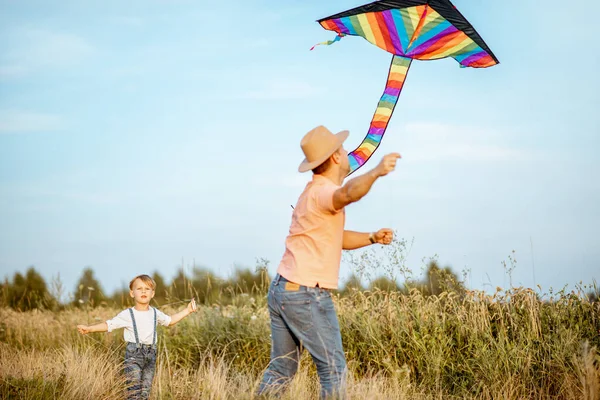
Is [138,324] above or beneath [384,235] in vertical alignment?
beneath

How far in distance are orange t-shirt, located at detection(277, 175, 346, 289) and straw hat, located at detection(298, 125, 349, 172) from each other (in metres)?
0.16

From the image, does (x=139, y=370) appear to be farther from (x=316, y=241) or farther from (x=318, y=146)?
(x=318, y=146)

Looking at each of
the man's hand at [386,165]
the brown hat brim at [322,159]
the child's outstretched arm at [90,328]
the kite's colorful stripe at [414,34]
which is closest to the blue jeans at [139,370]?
the child's outstretched arm at [90,328]

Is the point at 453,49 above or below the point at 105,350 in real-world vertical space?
above

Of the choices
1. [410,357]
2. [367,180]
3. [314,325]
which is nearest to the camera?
[367,180]

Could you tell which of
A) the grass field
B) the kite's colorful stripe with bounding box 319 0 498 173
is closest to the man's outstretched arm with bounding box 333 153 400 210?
the grass field

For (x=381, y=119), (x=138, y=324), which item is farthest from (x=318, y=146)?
(x=138, y=324)

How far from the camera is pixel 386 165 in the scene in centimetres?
428

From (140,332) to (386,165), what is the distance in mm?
3120

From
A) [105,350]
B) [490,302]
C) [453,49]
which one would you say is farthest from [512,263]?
[105,350]

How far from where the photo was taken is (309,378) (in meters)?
6.83

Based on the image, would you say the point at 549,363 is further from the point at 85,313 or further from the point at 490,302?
the point at 85,313

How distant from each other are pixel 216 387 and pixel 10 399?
171cm

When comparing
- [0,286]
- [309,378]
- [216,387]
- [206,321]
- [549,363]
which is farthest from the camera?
[0,286]
